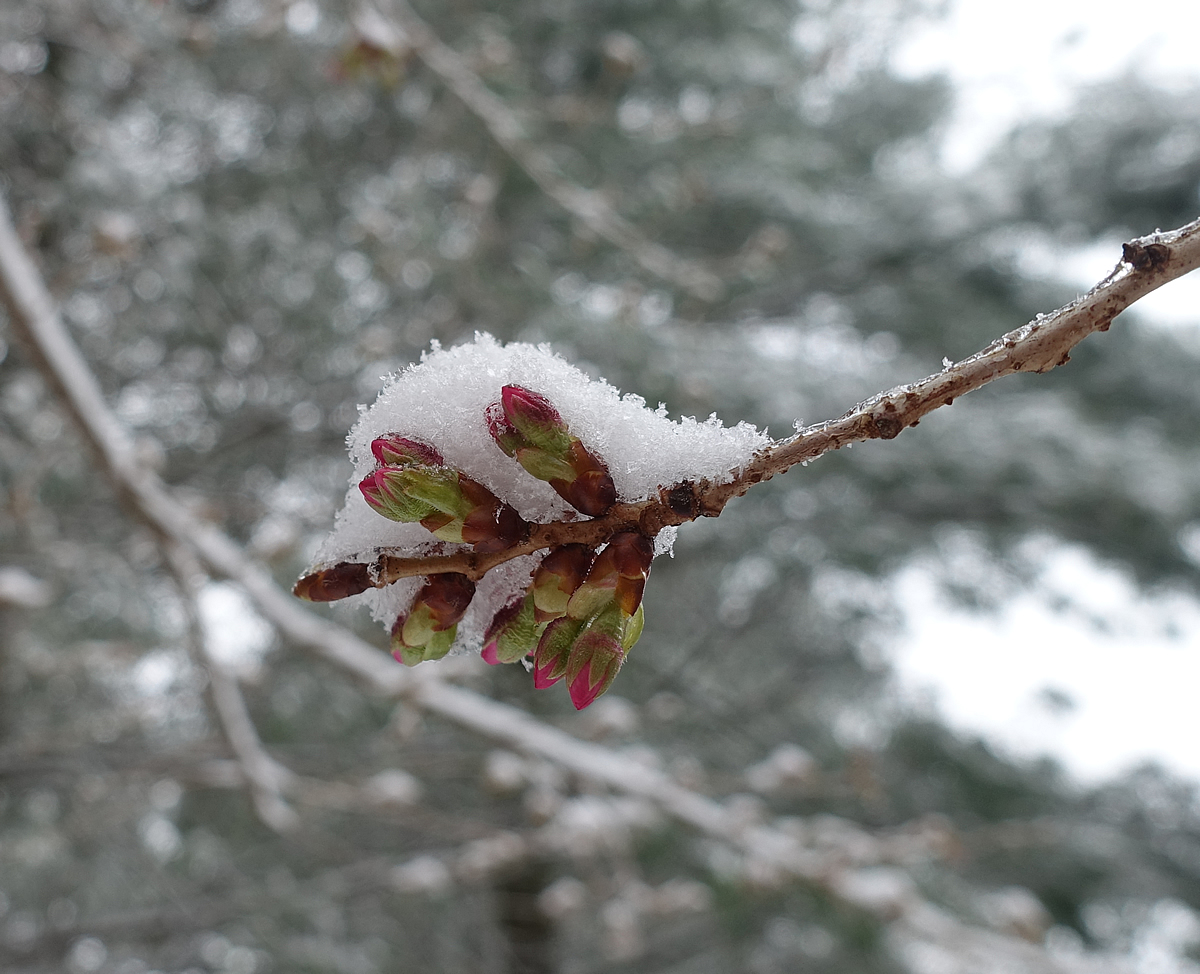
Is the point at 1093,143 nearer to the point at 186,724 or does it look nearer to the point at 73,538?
the point at 73,538

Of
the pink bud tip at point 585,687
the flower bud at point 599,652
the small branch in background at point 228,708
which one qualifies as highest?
the small branch in background at point 228,708

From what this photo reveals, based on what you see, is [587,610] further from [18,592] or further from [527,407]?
[18,592]

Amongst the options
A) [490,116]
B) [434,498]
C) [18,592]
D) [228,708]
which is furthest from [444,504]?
[490,116]

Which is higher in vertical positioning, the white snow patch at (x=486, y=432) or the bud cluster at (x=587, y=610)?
the white snow patch at (x=486, y=432)

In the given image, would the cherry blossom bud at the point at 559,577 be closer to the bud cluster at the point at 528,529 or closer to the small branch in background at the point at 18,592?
the bud cluster at the point at 528,529

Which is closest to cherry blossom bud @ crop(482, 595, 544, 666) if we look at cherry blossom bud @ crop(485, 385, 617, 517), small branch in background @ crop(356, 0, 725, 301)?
cherry blossom bud @ crop(485, 385, 617, 517)

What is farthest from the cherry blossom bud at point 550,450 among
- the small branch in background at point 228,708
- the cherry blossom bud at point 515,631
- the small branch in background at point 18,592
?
the small branch in background at point 18,592

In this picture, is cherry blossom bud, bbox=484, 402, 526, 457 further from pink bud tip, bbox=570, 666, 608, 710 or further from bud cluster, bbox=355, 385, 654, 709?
pink bud tip, bbox=570, 666, 608, 710
